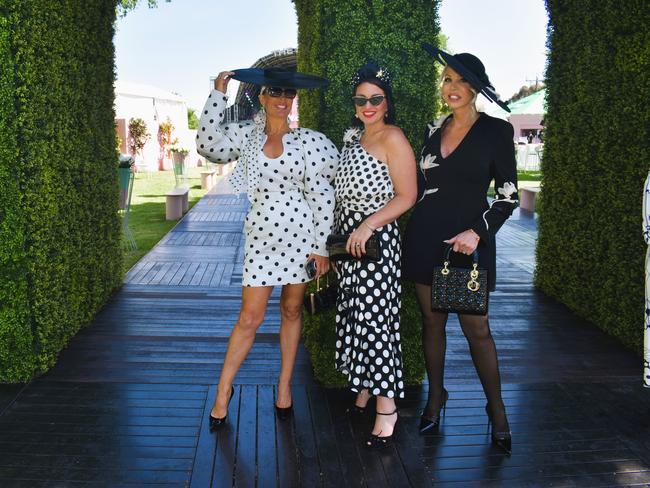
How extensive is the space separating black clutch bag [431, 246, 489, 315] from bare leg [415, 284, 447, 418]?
18cm

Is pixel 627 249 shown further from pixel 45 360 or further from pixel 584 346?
pixel 45 360

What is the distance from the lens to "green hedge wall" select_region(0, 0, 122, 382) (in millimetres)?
3730

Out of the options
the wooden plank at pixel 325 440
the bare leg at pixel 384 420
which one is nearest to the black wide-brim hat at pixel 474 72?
the bare leg at pixel 384 420

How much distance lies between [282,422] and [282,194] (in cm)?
130

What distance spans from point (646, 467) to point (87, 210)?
170 inches

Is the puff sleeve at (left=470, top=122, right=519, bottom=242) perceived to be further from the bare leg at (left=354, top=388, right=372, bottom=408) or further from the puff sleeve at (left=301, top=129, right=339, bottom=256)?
the bare leg at (left=354, top=388, right=372, bottom=408)

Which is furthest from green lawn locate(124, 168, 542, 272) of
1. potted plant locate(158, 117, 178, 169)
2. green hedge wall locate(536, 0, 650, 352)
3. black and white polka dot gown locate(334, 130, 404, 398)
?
black and white polka dot gown locate(334, 130, 404, 398)

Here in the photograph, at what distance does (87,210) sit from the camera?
16.9ft

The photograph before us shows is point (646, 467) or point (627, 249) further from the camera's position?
point (627, 249)

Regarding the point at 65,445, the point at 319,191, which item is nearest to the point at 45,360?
the point at 65,445

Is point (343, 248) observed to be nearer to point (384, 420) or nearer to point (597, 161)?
point (384, 420)

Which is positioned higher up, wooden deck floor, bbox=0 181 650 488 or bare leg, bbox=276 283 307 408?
bare leg, bbox=276 283 307 408

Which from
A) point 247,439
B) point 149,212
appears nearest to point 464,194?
point 247,439

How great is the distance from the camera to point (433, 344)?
3.36 metres
